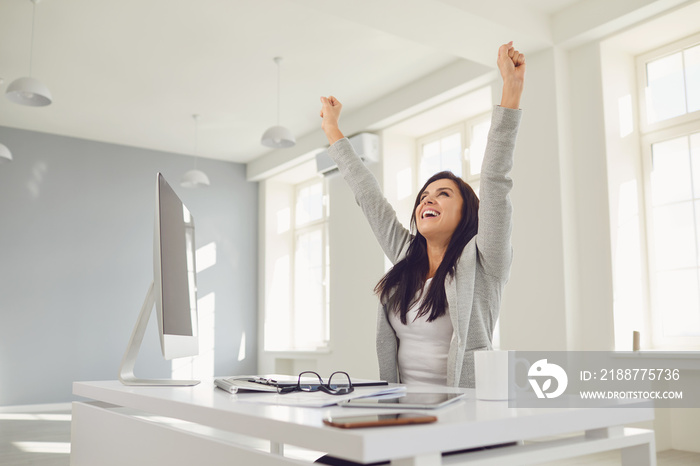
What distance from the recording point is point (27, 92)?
3.80 metres

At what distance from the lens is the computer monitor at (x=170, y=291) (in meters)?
1.31

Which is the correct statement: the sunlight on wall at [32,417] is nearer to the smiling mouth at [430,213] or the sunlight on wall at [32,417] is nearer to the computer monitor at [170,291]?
the computer monitor at [170,291]

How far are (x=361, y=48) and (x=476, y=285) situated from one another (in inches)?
144

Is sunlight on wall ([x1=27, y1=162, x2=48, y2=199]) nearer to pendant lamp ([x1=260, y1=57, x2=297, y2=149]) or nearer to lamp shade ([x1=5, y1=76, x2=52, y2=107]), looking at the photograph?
lamp shade ([x1=5, y1=76, x2=52, y2=107])

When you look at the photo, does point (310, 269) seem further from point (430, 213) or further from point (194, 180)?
point (430, 213)

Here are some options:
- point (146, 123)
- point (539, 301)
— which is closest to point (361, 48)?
point (539, 301)

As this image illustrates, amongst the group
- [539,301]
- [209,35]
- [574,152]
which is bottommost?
[539,301]

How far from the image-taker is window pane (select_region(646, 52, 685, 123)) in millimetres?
3934

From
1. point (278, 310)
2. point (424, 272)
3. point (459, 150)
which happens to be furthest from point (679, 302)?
point (278, 310)

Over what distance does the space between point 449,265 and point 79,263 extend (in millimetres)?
6085

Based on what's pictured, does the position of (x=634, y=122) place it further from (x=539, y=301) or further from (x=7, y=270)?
(x=7, y=270)

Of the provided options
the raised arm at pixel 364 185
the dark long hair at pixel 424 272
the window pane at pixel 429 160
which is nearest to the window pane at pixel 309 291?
the window pane at pixel 429 160

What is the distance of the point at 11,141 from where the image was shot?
6.39 m

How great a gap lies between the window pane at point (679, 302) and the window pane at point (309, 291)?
3.98m
